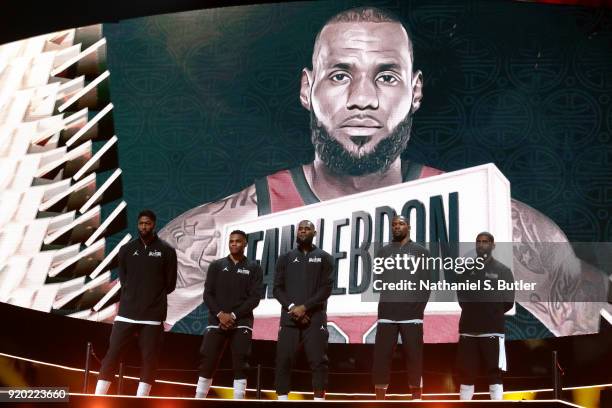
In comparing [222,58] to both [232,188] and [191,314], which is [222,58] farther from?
[191,314]

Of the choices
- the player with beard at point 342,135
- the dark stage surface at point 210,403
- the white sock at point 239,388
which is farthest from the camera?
the player with beard at point 342,135

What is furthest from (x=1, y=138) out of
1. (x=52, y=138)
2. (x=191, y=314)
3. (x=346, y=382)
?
(x=346, y=382)

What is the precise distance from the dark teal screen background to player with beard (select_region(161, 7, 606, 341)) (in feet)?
0.36

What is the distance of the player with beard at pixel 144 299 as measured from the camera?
5176 millimetres

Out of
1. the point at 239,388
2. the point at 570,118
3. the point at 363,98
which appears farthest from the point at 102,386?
the point at 570,118

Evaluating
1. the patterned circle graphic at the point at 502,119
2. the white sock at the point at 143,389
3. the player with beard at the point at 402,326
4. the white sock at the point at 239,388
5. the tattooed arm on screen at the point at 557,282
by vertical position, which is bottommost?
the white sock at the point at 143,389

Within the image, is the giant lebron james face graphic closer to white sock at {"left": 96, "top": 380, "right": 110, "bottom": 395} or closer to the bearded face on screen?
the bearded face on screen

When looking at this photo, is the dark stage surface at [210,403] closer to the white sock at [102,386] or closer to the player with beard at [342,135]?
the white sock at [102,386]

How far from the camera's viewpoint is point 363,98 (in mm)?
8023

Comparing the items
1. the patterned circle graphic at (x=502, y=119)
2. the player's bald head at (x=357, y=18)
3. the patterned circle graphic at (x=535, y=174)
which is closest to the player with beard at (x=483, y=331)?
the patterned circle graphic at (x=535, y=174)

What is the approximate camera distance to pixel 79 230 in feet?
26.1

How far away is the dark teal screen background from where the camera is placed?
7.72m

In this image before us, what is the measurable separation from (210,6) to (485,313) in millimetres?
4613

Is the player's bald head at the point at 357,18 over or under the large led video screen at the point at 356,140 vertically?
over
